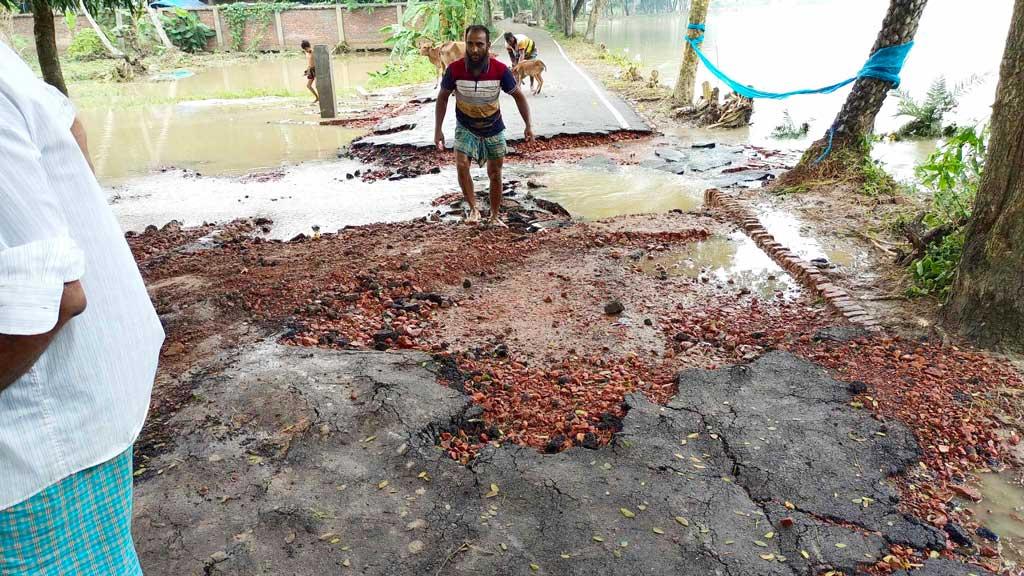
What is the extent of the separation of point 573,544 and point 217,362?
2294 mm

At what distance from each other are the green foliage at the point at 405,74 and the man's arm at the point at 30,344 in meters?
19.1

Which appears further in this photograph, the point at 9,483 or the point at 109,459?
the point at 109,459

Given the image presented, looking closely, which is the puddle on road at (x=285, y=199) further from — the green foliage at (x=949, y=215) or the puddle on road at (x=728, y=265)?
the green foliage at (x=949, y=215)

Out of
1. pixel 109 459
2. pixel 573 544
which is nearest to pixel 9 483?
pixel 109 459

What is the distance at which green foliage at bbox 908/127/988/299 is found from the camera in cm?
447

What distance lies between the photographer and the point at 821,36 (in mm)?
34344

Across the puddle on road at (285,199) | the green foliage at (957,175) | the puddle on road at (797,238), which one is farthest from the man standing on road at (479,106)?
the green foliage at (957,175)

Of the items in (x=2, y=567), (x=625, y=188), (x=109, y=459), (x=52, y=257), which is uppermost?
(x=52, y=257)

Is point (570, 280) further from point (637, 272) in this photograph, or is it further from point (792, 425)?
point (792, 425)

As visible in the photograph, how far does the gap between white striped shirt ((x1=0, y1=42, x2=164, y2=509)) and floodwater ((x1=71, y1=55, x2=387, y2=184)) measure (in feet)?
30.0

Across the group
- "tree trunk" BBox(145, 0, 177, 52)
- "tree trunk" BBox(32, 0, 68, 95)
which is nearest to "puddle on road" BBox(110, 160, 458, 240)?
"tree trunk" BBox(32, 0, 68, 95)

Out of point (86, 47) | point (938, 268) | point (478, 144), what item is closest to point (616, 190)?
point (478, 144)

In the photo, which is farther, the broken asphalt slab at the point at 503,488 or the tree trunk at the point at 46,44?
the tree trunk at the point at 46,44

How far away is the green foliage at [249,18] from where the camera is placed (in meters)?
33.5
